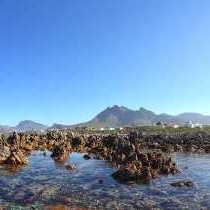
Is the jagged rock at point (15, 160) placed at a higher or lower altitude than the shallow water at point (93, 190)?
higher

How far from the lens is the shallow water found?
33781 millimetres

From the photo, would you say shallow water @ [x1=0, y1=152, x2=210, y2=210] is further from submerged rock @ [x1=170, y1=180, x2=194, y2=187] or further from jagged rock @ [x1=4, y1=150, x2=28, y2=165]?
jagged rock @ [x1=4, y1=150, x2=28, y2=165]

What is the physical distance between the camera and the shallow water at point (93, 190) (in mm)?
33781

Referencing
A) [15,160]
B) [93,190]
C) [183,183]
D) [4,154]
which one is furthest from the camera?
[4,154]

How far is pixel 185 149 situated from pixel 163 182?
4681cm

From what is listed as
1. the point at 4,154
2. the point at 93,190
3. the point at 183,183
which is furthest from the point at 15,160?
the point at 183,183

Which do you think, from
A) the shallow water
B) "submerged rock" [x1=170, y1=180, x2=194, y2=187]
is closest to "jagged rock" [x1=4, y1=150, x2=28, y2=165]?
the shallow water

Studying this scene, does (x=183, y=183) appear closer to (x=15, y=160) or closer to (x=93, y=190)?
(x=93, y=190)

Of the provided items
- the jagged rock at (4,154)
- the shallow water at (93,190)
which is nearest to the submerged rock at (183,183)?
the shallow water at (93,190)

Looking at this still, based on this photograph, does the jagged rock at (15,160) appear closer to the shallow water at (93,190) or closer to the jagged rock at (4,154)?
the jagged rock at (4,154)

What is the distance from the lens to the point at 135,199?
3550 centimetres

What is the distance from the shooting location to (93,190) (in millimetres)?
39625

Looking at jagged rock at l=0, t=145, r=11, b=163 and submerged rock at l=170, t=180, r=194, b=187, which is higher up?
jagged rock at l=0, t=145, r=11, b=163

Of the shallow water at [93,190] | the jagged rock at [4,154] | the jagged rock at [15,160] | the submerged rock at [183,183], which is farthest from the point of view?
the jagged rock at [4,154]
